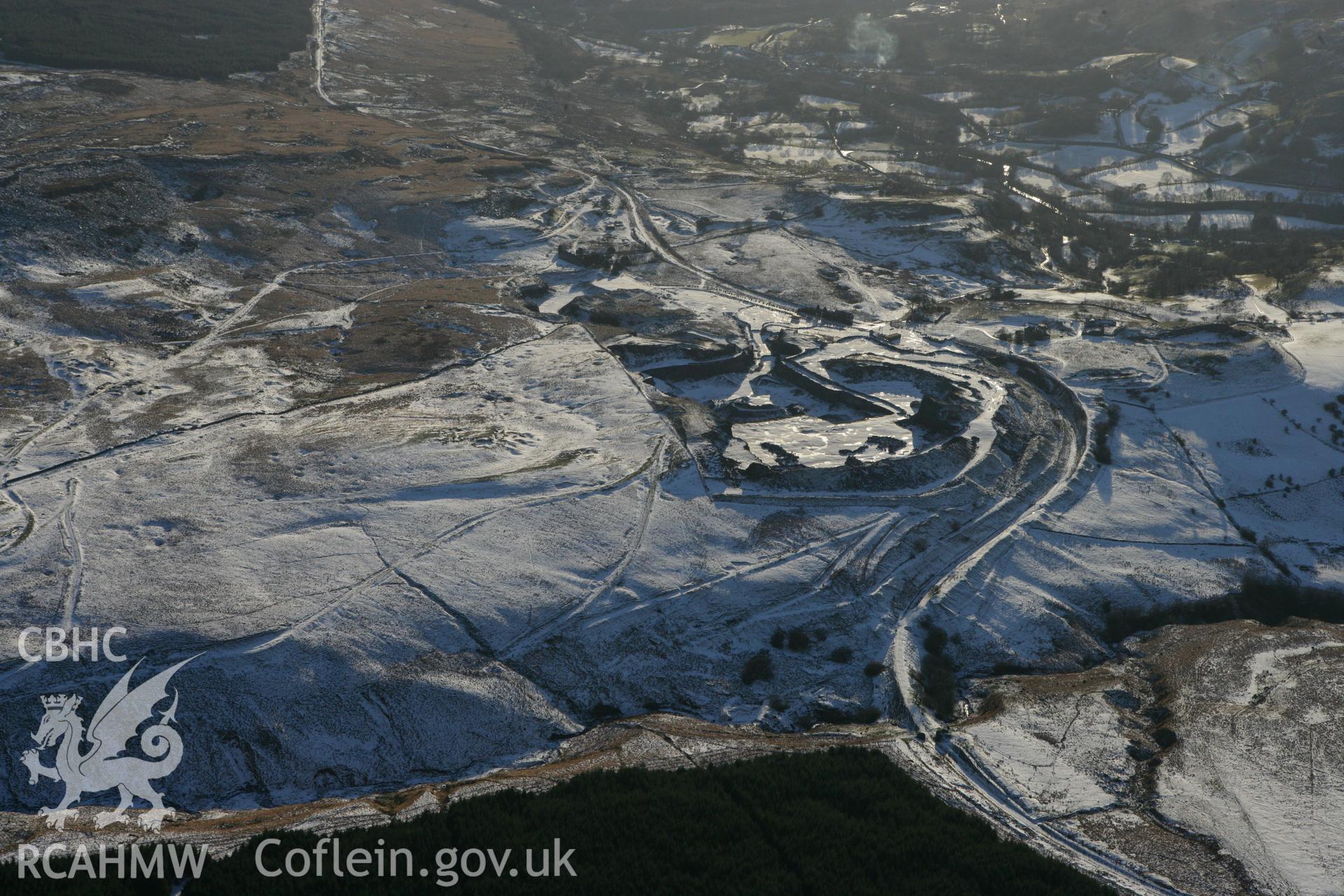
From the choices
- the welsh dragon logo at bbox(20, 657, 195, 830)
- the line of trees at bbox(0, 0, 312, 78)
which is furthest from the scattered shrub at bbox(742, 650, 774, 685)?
the line of trees at bbox(0, 0, 312, 78)

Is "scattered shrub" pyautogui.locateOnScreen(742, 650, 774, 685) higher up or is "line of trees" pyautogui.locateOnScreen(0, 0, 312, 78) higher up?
"line of trees" pyautogui.locateOnScreen(0, 0, 312, 78)

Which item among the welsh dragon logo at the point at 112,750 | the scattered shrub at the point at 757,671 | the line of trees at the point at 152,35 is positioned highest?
the line of trees at the point at 152,35

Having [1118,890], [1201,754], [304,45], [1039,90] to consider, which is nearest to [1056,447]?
[1201,754]

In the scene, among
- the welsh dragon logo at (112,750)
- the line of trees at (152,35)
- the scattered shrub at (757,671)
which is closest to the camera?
the welsh dragon logo at (112,750)

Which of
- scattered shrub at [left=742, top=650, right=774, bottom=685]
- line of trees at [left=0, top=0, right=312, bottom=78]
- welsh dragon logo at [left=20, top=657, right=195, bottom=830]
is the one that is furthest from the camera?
line of trees at [left=0, top=0, right=312, bottom=78]

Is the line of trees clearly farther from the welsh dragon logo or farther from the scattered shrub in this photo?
the scattered shrub

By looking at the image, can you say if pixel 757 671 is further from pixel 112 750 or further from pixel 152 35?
pixel 152 35

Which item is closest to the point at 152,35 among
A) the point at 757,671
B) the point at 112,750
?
the point at 112,750

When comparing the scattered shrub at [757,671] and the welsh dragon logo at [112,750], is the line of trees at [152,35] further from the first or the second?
the scattered shrub at [757,671]

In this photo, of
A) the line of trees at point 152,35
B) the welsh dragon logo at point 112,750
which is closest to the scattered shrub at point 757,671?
the welsh dragon logo at point 112,750
